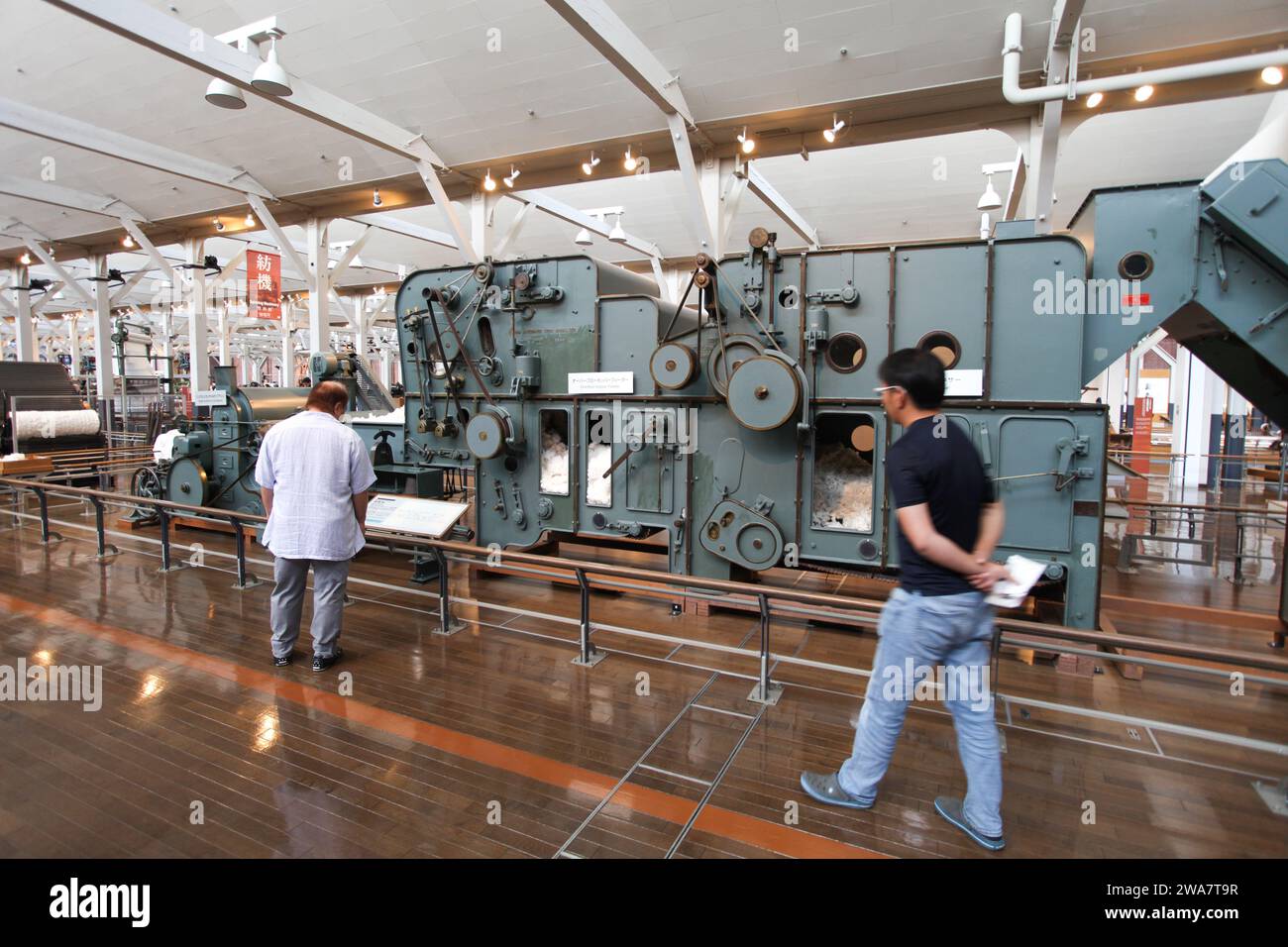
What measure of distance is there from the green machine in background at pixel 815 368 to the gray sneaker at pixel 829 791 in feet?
7.36

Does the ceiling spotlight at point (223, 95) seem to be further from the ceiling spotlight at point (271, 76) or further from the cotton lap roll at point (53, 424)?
the cotton lap roll at point (53, 424)

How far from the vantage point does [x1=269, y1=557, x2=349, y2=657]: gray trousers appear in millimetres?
4227

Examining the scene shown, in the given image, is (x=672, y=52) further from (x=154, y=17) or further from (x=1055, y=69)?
(x=154, y=17)

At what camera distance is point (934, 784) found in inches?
123

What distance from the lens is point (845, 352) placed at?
16.7ft

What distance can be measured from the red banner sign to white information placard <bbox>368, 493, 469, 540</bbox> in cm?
880

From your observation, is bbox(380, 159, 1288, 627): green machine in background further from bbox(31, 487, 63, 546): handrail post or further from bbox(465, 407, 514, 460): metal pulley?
bbox(31, 487, 63, 546): handrail post

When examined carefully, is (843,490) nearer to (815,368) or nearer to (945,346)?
(815,368)

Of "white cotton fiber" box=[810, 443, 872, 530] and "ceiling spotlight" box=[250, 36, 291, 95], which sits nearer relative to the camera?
"white cotton fiber" box=[810, 443, 872, 530]

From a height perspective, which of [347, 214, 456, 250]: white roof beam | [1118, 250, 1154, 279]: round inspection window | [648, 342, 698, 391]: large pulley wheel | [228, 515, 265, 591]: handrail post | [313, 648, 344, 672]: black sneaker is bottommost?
[313, 648, 344, 672]: black sneaker

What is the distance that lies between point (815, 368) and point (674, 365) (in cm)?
115

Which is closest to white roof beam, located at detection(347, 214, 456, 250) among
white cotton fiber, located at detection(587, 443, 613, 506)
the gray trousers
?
white cotton fiber, located at detection(587, 443, 613, 506)

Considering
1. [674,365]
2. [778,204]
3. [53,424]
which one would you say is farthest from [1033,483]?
[53,424]
